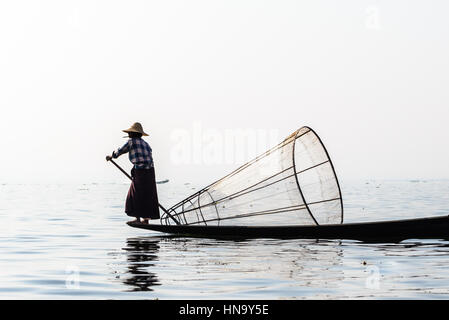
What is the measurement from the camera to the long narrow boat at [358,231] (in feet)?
44.0

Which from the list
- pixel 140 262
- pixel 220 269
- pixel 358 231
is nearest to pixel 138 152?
pixel 140 262

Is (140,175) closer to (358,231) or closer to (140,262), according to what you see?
(140,262)

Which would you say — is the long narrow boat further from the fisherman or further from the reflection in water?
the reflection in water

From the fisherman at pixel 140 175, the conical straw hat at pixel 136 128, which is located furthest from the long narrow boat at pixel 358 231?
the conical straw hat at pixel 136 128

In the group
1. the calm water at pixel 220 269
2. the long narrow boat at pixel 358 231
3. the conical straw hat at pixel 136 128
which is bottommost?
the calm water at pixel 220 269

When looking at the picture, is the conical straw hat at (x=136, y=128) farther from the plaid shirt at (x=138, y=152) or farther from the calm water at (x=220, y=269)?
the calm water at (x=220, y=269)

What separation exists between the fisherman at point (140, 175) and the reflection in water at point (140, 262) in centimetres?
68

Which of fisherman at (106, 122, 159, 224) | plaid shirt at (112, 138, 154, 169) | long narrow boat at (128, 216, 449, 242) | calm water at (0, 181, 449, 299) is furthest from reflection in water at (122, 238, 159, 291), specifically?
plaid shirt at (112, 138, 154, 169)

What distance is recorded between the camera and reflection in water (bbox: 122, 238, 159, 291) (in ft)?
31.3

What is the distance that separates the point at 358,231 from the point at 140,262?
431cm

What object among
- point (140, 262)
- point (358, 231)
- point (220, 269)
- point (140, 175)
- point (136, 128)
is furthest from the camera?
point (140, 175)

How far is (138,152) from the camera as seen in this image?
587 inches

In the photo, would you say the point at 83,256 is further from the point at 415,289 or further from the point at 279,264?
the point at 415,289

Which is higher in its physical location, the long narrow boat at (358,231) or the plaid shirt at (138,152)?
the plaid shirt at (138,152)
